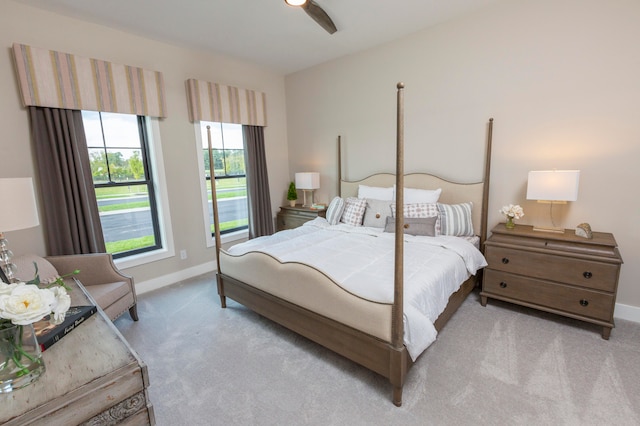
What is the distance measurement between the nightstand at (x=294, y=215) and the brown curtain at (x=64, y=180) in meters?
2.40

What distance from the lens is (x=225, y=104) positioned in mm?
3863

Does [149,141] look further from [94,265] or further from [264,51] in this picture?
[264,51]

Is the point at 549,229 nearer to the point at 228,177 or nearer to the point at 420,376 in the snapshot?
the point at 420,376

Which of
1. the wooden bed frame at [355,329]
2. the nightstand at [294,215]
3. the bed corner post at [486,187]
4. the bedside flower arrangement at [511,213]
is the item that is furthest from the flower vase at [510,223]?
the nightstand at [294,215]

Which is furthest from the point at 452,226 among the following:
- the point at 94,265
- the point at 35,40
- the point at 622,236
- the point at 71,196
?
the point at 35,40

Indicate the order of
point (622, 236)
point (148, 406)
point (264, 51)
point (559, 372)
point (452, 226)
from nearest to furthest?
point (148, 406) < point (559, 372) < point (622, 236) < point (452, 226) < point (264, 51)

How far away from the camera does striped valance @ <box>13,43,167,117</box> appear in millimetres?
2498

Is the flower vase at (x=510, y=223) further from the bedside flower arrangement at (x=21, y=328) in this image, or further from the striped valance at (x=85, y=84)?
the striped valance at (x=85, y=84)

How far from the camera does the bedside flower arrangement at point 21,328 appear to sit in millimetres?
950

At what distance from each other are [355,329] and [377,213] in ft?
5.83

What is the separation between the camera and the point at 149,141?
339 centimetres

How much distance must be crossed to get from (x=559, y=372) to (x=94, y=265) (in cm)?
364

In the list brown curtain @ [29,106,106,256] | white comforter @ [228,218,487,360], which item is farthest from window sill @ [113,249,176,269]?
white comforter @ [228,218,487,360]

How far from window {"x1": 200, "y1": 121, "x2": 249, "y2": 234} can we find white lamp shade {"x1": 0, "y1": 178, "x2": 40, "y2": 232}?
240 cm
